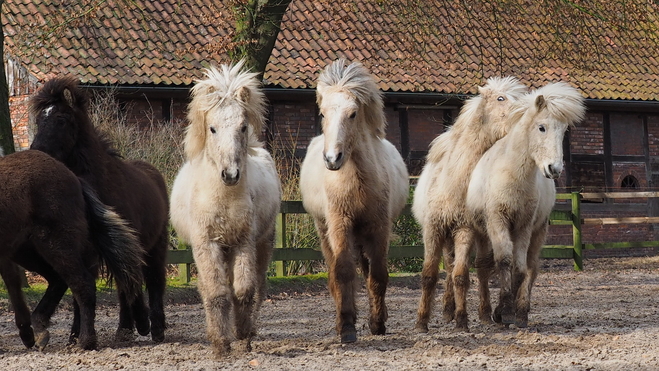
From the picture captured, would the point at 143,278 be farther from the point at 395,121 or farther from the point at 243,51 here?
the point at 395,121

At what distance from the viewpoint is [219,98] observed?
743 centimetres

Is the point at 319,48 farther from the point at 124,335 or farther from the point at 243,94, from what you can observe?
the point at 243,94

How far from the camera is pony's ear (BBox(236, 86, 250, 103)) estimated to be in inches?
293

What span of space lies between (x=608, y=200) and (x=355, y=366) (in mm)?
21172

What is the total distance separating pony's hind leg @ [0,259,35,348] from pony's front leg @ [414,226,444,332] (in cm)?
340

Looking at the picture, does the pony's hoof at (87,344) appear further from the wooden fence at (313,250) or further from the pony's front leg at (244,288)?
the wooden fence at (313,250)

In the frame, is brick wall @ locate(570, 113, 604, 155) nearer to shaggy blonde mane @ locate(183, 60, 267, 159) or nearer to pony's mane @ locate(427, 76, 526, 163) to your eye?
pony's mane @ locate(427, 76, 526, 163)

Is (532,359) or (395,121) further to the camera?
(395,121)

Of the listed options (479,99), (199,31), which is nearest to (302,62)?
(199,31)

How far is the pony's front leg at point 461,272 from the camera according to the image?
8.84 m

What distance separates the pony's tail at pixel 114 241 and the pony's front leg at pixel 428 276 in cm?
261

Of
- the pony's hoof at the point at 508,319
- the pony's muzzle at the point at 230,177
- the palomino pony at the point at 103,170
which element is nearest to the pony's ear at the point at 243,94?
the pony's muzzle at the point at 230,177

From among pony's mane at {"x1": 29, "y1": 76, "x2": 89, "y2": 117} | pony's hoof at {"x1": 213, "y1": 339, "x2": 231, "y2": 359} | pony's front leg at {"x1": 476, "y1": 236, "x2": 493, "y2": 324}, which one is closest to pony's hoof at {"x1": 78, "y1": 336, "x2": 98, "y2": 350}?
pony's hoof at {"x1": 213, "y1": 339, "x2": 231, "y2": 359}

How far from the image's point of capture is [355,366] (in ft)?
21.8
